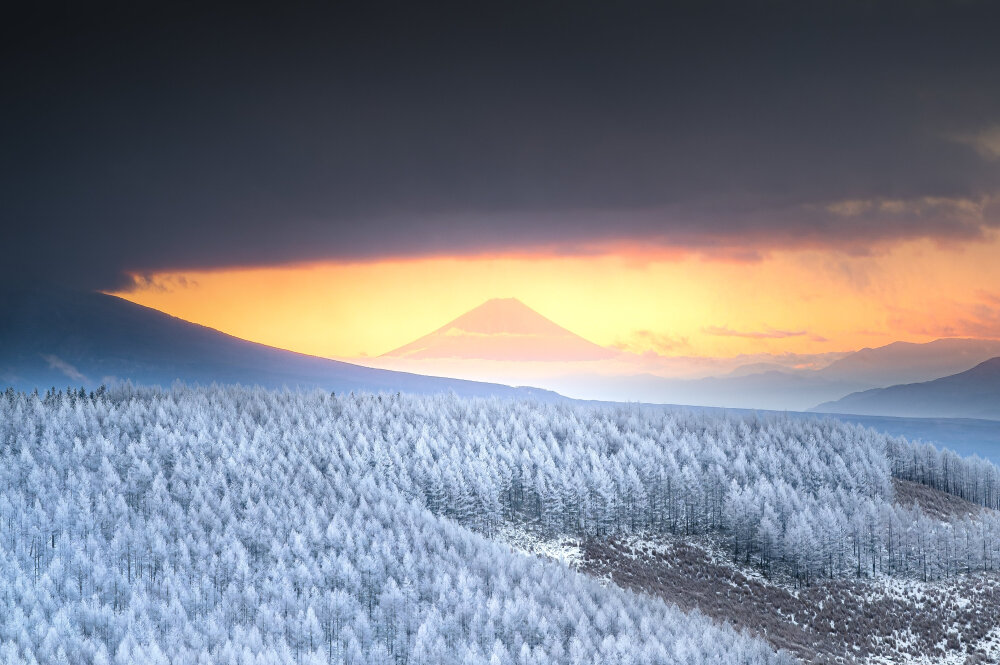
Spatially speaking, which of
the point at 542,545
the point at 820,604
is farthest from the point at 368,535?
the point at 820,604

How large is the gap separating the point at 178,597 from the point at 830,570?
323ft

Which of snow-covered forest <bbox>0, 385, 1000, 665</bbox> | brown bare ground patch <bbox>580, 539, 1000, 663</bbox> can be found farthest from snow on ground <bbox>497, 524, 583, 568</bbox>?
snow-covered forest <bbox>0, 385, 1000, 665</bbox>

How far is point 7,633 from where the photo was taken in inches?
4732

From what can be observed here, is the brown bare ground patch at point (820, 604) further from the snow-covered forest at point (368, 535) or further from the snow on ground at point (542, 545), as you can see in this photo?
the snow-covered forest at point (368, 535)

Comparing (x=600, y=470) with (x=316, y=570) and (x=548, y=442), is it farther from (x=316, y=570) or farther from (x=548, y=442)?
(x=316, y=570)

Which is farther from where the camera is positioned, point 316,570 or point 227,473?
point 227,473

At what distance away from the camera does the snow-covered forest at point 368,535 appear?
124188 mm

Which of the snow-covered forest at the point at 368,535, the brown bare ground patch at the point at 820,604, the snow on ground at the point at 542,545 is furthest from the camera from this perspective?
the snow on ground at the point at 542,545

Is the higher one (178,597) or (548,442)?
(548,442)

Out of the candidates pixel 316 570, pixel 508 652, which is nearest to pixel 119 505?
pixel 316 570

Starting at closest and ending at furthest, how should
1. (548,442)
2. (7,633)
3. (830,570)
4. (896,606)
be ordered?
(7,633) < (896,606) < (830,570) < (548,442)

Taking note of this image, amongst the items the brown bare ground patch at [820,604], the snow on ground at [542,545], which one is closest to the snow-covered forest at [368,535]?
the snow on ground at [542,545]

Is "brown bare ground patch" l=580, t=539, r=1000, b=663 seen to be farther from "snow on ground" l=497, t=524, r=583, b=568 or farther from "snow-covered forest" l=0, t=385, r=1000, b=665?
"snow-covered forest" l=0, t=385, r=1000, b=665

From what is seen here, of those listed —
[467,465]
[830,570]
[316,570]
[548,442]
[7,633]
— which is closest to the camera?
[7,633]
